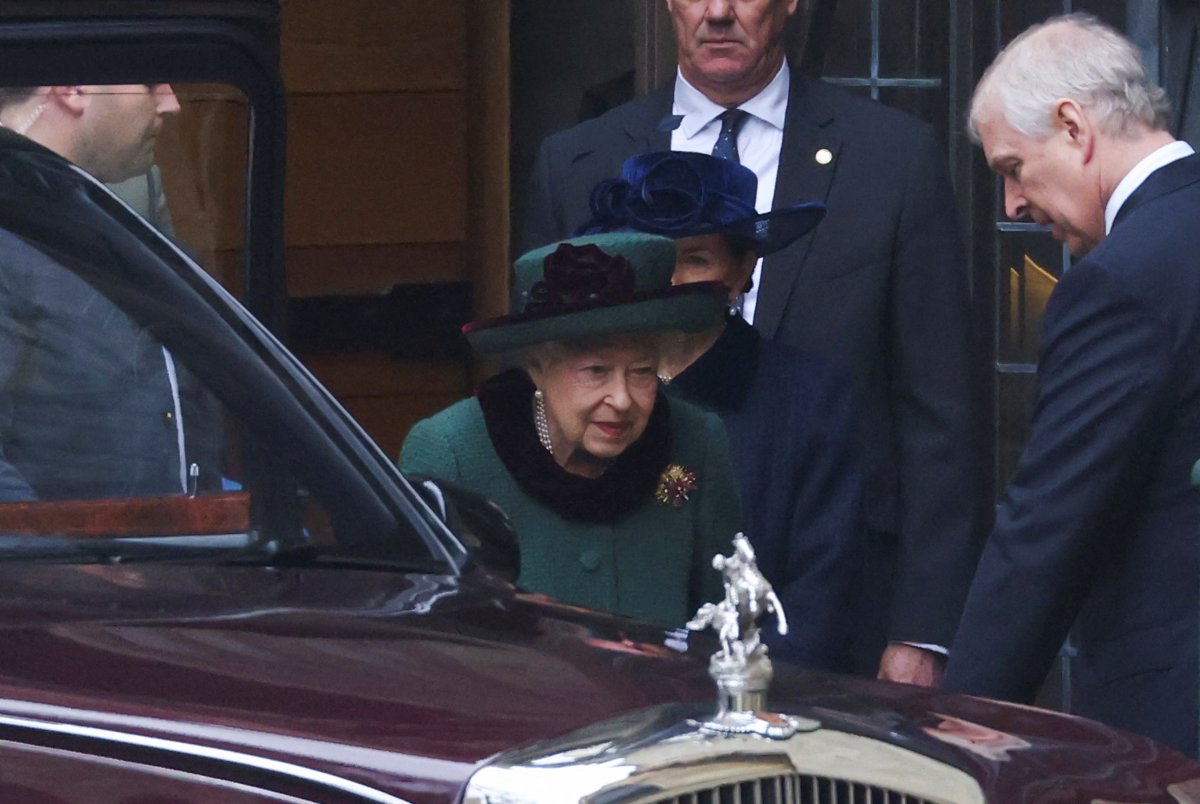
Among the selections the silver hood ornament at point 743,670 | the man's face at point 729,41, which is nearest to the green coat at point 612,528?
the man's face at point 729,41

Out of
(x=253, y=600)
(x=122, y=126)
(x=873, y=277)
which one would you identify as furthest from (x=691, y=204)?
(x=253, y=600)

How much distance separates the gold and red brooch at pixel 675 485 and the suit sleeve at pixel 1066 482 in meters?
0.49

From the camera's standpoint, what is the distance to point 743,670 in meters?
2.25

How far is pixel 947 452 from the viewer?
444cm

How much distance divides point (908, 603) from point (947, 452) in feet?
0.96

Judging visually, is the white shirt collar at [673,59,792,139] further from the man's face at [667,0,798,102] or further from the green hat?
the green hat

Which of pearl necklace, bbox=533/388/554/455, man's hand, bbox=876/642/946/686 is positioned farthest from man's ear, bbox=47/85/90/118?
man's hand, bbox=876/642/946/686

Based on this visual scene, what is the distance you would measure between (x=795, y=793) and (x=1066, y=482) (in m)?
1.52

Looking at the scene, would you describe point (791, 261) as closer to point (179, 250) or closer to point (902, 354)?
point (902, 354)

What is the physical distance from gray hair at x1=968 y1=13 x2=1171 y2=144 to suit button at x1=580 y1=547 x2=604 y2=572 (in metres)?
0.99

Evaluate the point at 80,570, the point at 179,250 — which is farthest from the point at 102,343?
the point at 80,570

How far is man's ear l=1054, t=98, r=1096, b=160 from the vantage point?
3830 millimetres

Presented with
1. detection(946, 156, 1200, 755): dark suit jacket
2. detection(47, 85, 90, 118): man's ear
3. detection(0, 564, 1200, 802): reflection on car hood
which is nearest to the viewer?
detection(0, 564, 1200, 802): reflection on car hood

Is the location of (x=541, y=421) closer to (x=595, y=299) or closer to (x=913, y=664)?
(x=595, y=299)
